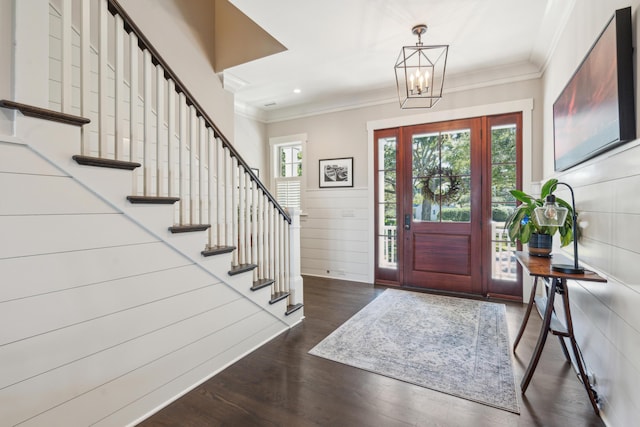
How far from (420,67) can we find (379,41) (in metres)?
0.61

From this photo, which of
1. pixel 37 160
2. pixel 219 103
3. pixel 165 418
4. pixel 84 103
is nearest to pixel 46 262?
pixel 37 160

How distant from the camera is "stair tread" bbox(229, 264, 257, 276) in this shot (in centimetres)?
233

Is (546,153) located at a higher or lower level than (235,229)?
higher

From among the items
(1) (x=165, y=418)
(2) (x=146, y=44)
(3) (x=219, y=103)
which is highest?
(3) (x=219, y=103)

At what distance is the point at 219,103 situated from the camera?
367 centimetres

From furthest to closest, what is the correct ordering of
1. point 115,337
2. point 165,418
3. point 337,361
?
point 337,361, point 165,418, point 115,337

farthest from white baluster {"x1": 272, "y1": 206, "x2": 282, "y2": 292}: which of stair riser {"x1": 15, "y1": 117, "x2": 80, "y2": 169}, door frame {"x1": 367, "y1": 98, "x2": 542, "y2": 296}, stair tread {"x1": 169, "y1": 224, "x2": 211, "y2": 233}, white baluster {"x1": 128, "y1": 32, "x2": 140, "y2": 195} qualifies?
door frame {"x1": 367, "y1": 98, "x2": 542, "y2": 296}

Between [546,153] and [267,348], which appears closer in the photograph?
[267,348]

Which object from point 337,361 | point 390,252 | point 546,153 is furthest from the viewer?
point 390,252

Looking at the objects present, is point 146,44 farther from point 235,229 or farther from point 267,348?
point 267,348

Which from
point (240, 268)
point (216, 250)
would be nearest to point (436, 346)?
point (240, 268)

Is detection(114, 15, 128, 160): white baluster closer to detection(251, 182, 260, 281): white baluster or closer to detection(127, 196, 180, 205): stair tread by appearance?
detection(127, 196, 180, 205): stair tread

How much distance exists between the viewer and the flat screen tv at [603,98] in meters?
1.51

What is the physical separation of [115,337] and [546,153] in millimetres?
4213
